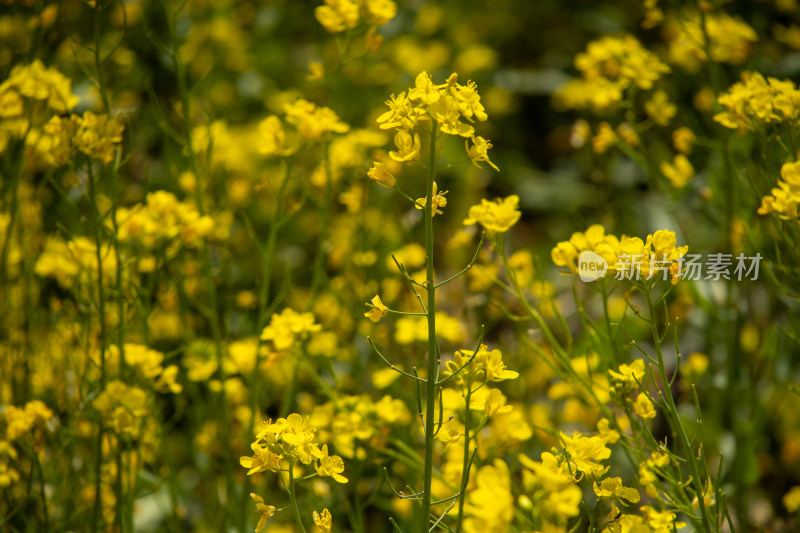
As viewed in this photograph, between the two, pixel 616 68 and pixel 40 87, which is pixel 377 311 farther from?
pixel 616 68

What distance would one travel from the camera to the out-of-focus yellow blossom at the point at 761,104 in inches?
49.0

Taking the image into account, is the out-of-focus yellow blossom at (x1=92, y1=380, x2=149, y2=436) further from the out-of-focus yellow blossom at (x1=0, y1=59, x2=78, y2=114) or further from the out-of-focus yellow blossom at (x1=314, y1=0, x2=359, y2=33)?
the out-of-focus yellow blossom at (x1=314, y1=0, x2=359, y2=33)

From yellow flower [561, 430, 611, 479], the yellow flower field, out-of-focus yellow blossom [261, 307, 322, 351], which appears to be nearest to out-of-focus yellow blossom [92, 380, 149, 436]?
the yellow flower field

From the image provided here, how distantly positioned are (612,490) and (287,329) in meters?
0.63

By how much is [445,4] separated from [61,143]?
9.59 ft

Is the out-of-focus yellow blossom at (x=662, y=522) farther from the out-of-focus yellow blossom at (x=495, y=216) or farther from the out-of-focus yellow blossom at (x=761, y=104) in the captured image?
the out-of-focus yellow blossom at (x=761, y=104)

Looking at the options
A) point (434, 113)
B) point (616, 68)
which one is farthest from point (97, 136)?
point (616, 68)

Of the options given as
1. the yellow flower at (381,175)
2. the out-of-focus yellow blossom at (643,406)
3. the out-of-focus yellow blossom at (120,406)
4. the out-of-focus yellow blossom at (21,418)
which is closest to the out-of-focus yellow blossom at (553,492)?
the out-of-focus yellow blossom at (643,406)

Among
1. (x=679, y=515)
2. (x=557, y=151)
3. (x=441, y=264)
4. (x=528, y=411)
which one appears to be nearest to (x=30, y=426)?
(x=528, y=411)

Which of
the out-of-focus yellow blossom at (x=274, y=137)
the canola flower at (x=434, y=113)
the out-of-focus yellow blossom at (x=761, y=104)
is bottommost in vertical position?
the out-of-focus yellow blossom at (x=274, y=137)

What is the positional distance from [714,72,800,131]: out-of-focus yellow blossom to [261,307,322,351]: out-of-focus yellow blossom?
79 centimetres

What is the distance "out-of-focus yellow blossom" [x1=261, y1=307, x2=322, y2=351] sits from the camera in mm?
1306

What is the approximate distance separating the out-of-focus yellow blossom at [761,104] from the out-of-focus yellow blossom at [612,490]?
67 centimetres

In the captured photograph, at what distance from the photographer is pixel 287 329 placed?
1332mm
